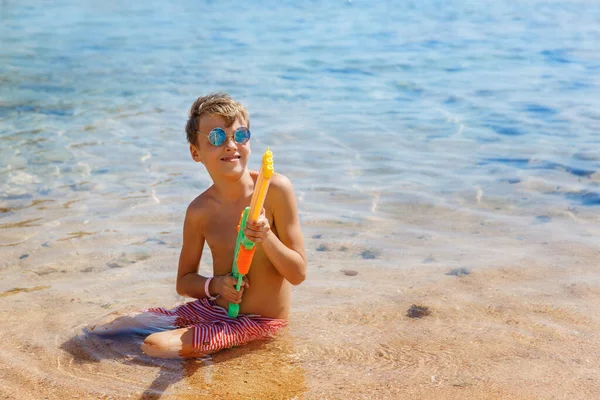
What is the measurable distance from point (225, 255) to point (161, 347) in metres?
0.51

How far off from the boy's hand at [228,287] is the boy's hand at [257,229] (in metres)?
0.42

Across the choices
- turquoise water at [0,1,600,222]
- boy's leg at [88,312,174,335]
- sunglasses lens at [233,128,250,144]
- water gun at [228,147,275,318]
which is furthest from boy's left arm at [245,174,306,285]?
turquoise water at [0,1,600,222]

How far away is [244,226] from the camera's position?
10.4 ft

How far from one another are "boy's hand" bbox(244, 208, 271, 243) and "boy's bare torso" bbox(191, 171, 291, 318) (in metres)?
0.42

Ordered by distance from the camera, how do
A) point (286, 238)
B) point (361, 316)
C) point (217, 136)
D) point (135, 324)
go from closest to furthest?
point (217, 136) → point (286, 238) → point (135, 324) → point (361, 316)

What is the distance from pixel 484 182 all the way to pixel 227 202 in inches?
121

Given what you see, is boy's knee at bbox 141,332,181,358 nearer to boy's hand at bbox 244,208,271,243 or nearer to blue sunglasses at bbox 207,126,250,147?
boy's hand at bbox 244,208,271,243

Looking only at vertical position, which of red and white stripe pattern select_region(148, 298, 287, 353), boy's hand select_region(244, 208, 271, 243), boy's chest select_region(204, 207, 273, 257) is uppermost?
boy's hand select_region(244, 208, 271, 243)

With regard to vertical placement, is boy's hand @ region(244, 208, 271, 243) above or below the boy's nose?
below

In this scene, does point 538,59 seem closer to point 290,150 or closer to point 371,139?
point 371,139

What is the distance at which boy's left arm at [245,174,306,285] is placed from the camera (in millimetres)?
3334

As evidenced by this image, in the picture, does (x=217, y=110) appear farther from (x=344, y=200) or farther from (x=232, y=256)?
(x=344, y=200)

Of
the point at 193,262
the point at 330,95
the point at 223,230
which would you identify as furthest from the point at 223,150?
the point at 330,95

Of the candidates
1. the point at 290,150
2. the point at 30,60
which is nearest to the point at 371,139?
the point at 290,150
